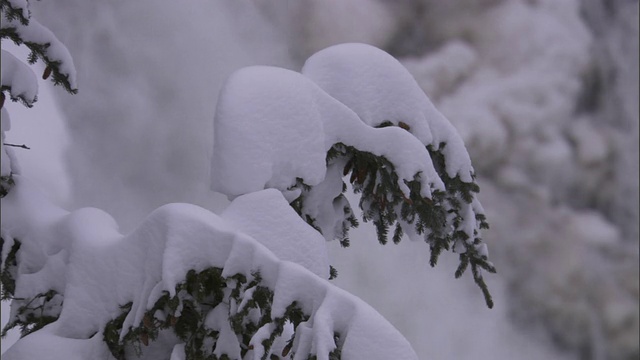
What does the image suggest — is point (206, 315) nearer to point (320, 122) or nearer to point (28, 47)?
point (320, 122)

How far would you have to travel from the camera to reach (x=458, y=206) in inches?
135

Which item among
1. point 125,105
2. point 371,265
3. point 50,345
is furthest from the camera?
point 371,265

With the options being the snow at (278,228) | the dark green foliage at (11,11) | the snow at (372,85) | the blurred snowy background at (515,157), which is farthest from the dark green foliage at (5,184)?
the blurred snowy background at (515,157)

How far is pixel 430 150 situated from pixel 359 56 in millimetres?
598

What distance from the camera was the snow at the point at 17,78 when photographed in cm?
279

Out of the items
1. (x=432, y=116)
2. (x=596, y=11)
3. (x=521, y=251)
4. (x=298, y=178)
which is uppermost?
(x=596, y=11)

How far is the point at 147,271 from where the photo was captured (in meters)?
2.19

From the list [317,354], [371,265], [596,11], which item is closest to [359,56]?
[317,354]

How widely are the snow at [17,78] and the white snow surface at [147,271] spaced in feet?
1.50

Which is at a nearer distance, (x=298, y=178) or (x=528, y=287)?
(x=298, y=178)

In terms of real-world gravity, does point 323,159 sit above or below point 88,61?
below

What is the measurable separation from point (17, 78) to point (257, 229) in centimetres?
129

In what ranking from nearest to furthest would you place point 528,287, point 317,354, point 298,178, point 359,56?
point 317,354, point 298,178, point 359,56, point 528,287

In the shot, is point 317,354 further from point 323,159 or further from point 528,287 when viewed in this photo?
point 528,287
